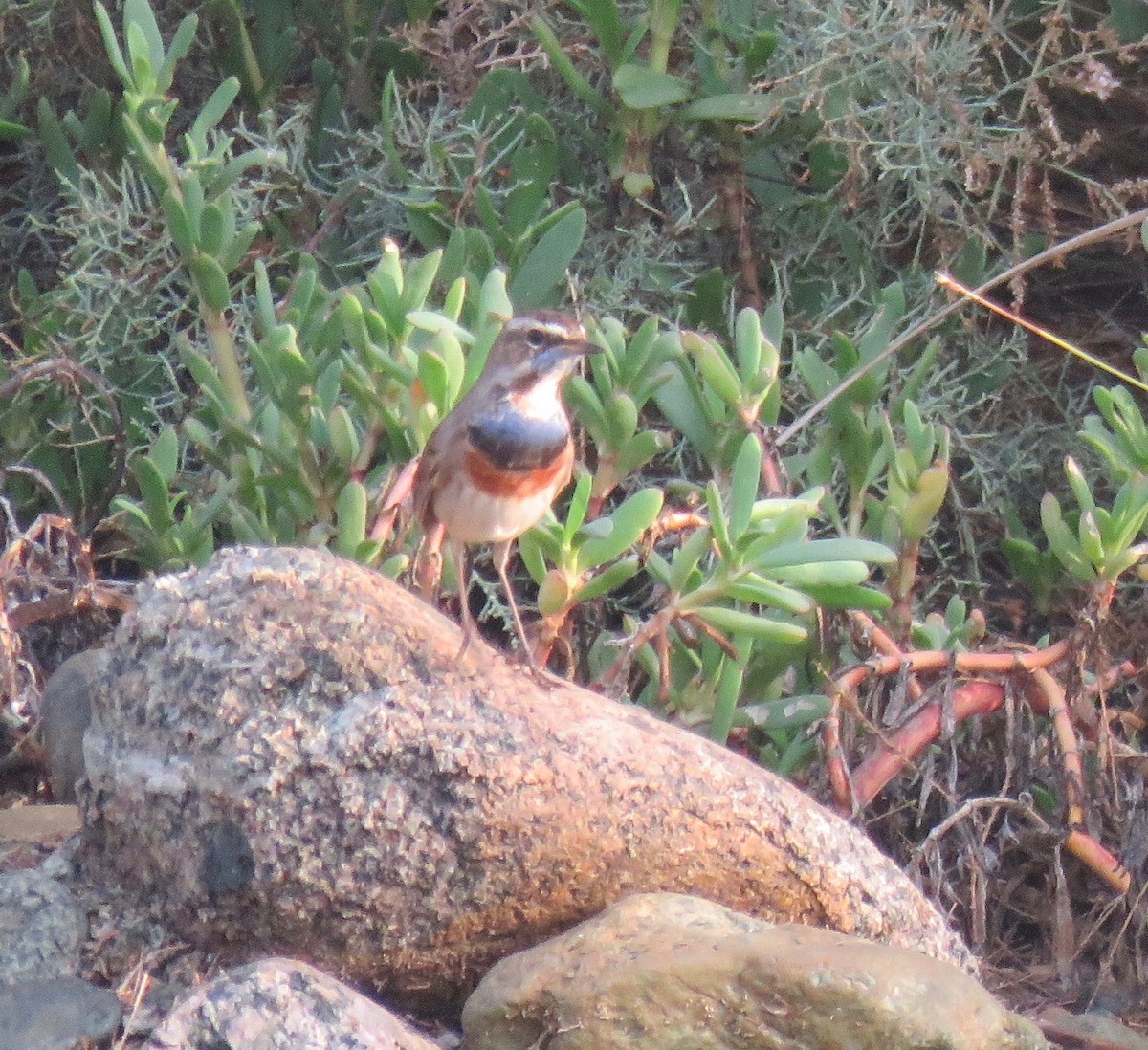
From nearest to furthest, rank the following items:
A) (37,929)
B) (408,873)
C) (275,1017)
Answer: (275,1017) → (408,873) → (37,929)

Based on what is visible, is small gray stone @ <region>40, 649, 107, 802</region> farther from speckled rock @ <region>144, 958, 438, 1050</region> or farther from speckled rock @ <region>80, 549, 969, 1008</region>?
speckled rock @ <region>144, 958, 438, 1050</region>

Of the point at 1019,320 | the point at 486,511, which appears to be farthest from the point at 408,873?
the point at 1019,320

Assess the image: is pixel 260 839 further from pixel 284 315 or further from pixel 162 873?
pixel 284 315

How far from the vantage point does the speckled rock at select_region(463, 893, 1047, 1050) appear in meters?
2.98

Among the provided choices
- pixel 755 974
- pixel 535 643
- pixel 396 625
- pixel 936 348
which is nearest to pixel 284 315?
pixel 535 643

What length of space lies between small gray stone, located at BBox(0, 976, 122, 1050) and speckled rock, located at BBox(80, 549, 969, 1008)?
0.25 m

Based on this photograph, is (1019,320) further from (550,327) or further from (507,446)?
(507,446)

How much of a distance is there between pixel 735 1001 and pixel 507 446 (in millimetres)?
1715

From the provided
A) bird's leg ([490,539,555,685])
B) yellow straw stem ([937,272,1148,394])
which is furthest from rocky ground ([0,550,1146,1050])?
yellow straw stem ([937,272,1148,394])

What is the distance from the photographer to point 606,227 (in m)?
5.82

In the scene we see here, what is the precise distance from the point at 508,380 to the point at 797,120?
1.84m

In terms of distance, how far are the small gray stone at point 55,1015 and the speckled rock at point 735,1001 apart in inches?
27.2

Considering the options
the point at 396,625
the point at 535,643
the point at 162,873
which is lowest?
the point at 535,643

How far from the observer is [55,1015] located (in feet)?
10.1
